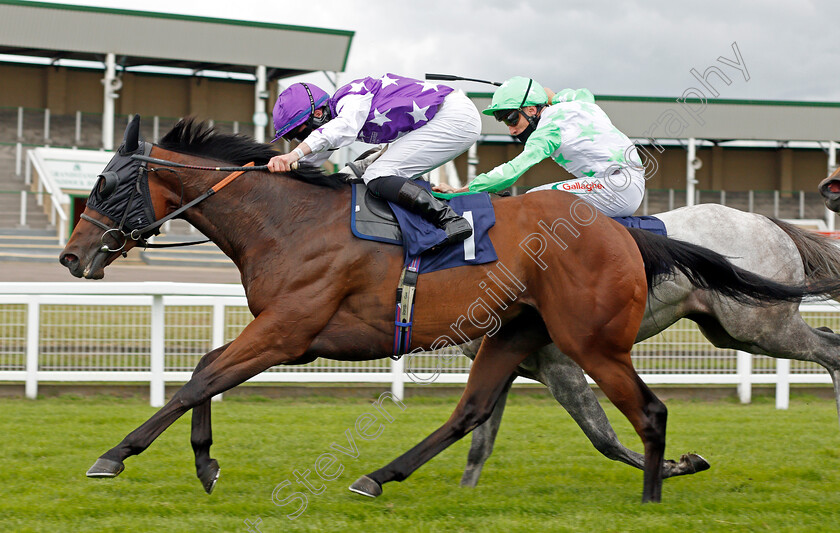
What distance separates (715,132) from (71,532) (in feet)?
86.4

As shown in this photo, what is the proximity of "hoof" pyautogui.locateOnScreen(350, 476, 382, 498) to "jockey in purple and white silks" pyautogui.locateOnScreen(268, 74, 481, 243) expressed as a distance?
1120mm

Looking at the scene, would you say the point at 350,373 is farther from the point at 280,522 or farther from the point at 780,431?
the point at 280,522

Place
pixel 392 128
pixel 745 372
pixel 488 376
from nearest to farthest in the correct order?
pixel 392 128 → pixel 488 376 → pixel 745 372

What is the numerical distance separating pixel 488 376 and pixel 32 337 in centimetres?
427

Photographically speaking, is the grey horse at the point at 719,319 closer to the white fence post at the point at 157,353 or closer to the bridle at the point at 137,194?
the bridle at the point at 137,194

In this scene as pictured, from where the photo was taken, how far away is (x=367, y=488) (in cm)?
362

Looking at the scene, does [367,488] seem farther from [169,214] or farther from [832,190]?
[832,190]

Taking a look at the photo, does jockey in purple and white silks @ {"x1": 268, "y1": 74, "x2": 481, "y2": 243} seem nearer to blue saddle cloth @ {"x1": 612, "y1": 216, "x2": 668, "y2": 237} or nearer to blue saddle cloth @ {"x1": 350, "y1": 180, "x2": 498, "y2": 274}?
blue saddle cloth @ {"x1": 350, "y1": 180, "x2": 498, "y2": 274}

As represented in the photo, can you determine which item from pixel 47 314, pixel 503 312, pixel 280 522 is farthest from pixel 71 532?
pixel 47 314

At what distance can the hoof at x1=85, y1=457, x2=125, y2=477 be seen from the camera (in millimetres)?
3184

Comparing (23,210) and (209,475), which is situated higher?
(23,210)

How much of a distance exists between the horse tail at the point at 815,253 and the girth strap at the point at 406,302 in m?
2.26

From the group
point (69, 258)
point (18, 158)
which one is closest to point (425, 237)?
point (69, 258)

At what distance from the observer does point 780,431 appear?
5.77 metres
